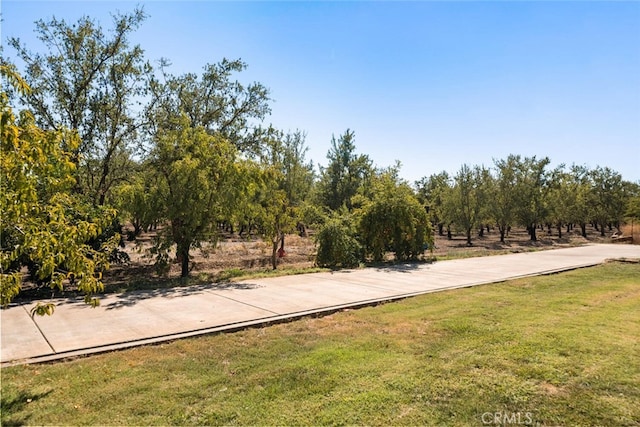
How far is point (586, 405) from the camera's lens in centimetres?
357

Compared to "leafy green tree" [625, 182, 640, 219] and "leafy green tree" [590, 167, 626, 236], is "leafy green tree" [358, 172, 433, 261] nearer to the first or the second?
"leafy green tree" [625, 182, 640, 219]

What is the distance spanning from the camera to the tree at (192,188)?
1108cm

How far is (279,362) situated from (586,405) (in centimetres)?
315

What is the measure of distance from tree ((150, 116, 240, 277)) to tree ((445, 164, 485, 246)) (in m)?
24.6

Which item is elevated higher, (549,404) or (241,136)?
(241,136)

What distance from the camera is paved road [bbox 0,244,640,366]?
559cm

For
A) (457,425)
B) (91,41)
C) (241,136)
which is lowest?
(457,425)

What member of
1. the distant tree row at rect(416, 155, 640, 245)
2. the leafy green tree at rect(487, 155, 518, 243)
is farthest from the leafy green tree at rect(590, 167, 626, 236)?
the leafy green tree at rect(487, 155, 518, 243)

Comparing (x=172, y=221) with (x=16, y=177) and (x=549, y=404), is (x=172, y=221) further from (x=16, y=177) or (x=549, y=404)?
(x=549, y=404)

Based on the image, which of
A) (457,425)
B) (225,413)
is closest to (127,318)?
(225,413)
